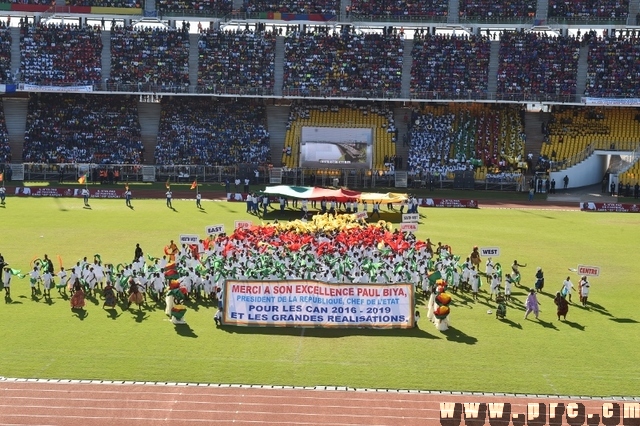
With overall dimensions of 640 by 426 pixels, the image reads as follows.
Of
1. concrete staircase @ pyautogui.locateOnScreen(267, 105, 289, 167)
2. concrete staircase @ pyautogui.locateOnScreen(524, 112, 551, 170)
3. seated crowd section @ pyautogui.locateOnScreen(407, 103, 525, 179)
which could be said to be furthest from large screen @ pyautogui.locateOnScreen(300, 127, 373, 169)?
concrete staircase @ pyautogui.locateOnScreen(524, 112, 551, 170)

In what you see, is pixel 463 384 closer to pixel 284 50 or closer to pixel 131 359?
pixel 131 359

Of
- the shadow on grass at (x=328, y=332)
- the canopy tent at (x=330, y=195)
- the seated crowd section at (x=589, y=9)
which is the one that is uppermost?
the seated crowd section at (x=589, y=9)

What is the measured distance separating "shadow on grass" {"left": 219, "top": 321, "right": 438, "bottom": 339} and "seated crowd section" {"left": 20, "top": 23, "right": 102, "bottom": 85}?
39762 millimetres

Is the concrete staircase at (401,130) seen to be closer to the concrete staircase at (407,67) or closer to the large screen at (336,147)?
the concrete staircase at (407,67)

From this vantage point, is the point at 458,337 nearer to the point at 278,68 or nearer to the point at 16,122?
the point at 278,68

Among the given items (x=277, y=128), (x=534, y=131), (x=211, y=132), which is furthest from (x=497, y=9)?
(x=211, y=132)

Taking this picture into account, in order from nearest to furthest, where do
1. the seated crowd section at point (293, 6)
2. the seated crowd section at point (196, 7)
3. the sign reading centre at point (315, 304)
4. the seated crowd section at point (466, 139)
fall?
the sign reading centre at point (315, 304)
the seated crowd section at point (466, 139)
the seated crowd section at point (196, 7)
the seated crowd section at point (293, 6)

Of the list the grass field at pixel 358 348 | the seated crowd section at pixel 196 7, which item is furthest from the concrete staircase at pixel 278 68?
the grass field at pixel 358 348

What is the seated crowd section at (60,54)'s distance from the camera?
56438mm

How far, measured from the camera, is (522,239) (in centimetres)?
3488

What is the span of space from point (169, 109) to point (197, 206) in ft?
55.7

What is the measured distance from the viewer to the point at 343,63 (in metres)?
58.4

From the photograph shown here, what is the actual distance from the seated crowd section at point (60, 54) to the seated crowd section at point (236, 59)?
737cm

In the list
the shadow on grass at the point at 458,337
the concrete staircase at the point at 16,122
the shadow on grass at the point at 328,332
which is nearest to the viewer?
the shadow on grass at the point at 458,337
